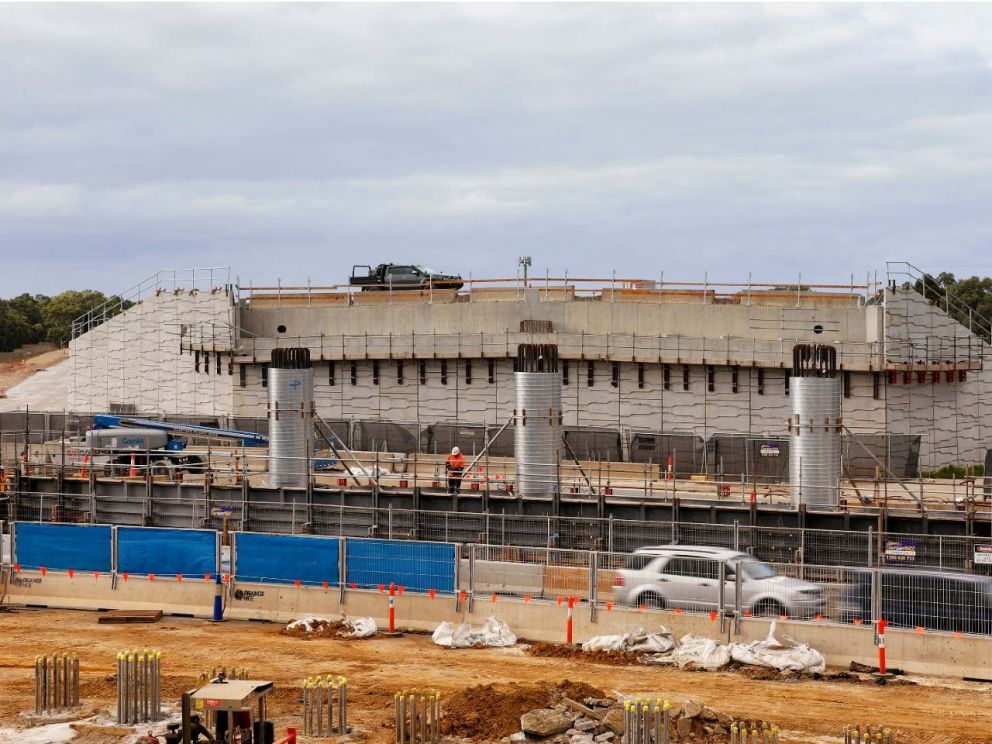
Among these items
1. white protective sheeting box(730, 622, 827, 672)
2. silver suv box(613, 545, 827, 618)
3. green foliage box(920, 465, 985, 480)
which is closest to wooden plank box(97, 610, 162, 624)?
silver suv box(613, 545, 827, 618)

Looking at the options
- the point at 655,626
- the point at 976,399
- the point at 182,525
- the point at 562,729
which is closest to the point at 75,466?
the point at 182,525

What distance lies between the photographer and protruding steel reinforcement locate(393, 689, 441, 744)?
17.2 m

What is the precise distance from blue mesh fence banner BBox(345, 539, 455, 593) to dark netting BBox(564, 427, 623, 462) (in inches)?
754

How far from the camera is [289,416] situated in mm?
32844

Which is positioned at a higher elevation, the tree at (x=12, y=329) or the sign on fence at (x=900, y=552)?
the tree at (x=12, y=329)

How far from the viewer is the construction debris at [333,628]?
23984 mm

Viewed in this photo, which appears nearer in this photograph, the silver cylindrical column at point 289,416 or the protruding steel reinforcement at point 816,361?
the protruding steel reinforcement at point 816,361

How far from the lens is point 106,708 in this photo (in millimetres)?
19391

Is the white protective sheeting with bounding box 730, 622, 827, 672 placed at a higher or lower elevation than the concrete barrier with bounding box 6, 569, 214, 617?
lower

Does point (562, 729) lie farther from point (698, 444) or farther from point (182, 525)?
point (698, 444)

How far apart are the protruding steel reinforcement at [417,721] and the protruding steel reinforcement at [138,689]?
3882mm

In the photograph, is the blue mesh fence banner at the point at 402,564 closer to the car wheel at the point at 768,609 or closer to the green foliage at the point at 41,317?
the car wheel at the point at 768,609

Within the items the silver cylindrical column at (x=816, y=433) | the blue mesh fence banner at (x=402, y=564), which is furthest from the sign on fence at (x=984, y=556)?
the blue mesh fence banner at (x=402, y=564)

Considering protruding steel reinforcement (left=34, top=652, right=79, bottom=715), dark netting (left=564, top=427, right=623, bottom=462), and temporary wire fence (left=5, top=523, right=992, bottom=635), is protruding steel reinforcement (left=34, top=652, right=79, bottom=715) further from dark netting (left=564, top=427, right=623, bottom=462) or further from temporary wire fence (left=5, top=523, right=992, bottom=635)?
dark netting (left=564, top=427, right=623, bottom=462)
